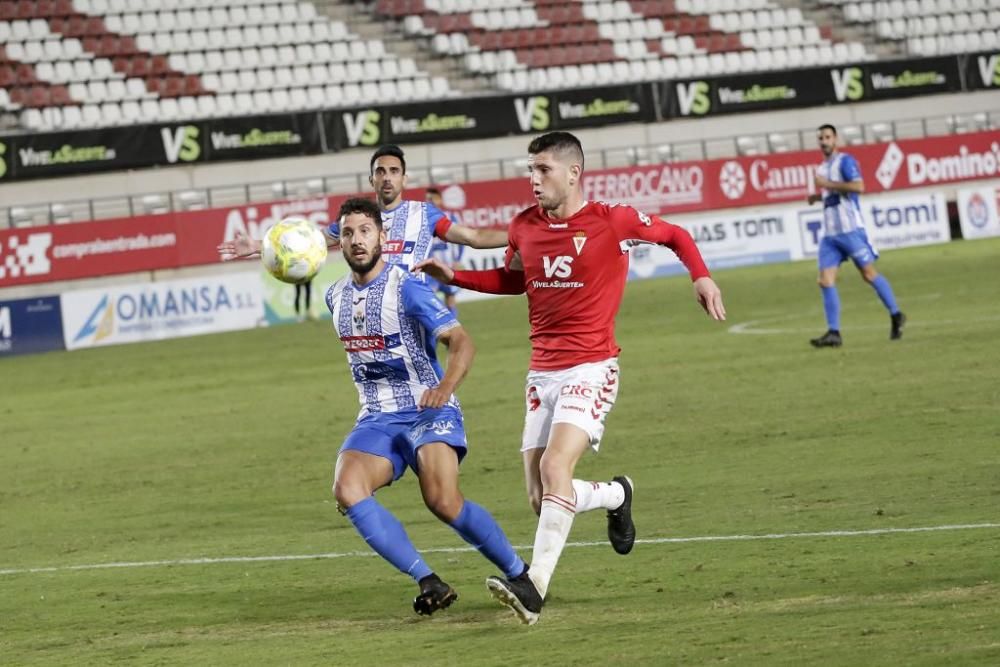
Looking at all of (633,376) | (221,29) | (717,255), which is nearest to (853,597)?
(633,376)

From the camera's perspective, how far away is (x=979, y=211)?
38219 mm

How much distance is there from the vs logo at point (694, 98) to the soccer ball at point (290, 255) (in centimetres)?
3298

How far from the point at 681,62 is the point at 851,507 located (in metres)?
35.1

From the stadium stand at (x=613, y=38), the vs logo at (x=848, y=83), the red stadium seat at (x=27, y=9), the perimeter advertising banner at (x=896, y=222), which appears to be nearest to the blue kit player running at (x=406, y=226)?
the perimeter advertising banner at (x=896, y=222)

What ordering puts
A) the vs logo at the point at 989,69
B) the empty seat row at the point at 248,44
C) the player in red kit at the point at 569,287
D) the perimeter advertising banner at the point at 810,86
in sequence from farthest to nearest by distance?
the vs logo at the point at 989,69 < the perimeter advertising banner at the point at 810,86 < the empty seat row at the point at 248,44 < the player in red kit at the point at 569,287

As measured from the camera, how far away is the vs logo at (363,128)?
1511 inches

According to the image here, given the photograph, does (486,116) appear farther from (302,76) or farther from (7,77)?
(7,77)

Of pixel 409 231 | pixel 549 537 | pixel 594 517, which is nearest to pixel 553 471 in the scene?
pixel 549 537

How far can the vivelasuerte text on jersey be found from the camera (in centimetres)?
836

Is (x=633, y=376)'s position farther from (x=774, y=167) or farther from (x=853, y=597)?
(x=774, y=167)

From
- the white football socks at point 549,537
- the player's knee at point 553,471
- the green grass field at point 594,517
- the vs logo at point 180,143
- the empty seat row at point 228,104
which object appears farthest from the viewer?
the empty seat row at point 228,104

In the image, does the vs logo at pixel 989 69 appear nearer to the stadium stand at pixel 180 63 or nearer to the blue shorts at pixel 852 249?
the stadium stand at pixel 180 63

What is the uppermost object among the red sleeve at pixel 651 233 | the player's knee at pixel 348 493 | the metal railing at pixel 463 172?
the metal railing at pixel 463 172

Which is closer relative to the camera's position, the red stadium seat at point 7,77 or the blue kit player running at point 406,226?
the blue kit player running at point 406,226
